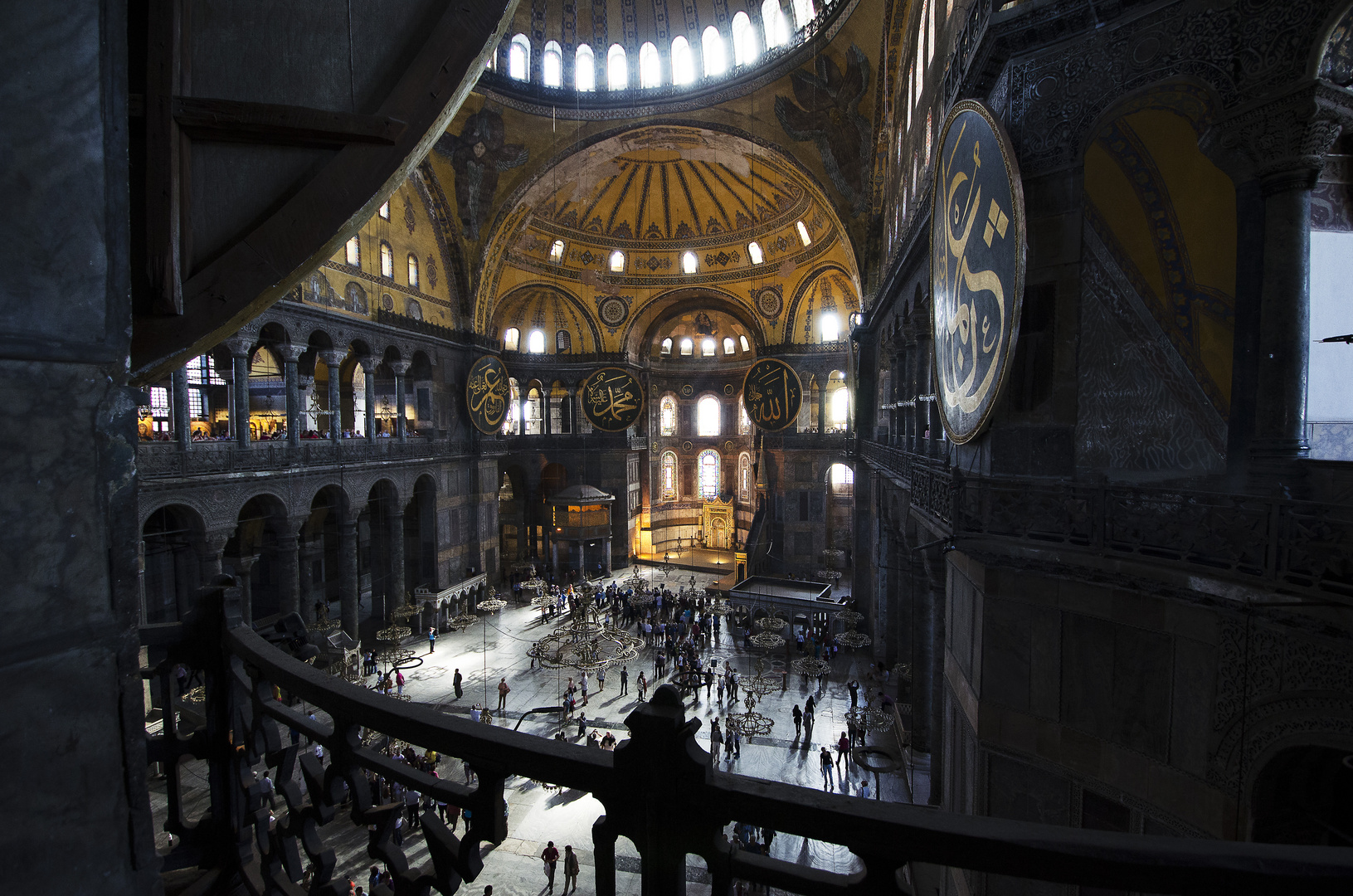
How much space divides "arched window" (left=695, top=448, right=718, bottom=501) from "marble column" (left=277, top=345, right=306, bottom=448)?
18800mm

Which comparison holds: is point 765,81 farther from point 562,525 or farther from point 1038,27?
point 562,525

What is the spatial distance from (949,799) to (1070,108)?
6510mm

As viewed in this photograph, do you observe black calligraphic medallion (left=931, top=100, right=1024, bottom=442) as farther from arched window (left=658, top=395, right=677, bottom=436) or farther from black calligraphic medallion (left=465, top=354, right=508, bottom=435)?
arched window (left=658, top=395, right=677, bottom=436)

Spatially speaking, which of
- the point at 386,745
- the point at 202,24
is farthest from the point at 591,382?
the point at 202,24

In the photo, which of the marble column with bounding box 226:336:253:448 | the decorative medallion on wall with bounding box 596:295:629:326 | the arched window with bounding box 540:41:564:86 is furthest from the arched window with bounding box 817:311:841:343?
the marble column with bounding box 226:336:253:448

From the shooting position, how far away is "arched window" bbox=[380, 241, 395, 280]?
17500mm

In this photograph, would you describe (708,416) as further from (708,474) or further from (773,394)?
(773,394)

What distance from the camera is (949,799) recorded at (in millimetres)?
6328

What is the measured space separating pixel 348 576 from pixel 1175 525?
676 inches

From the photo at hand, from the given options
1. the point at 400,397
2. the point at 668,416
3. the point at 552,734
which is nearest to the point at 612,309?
the point at 668,416

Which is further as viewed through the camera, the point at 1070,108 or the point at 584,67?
the point at 584,67

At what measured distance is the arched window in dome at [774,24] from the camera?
57.1 feet

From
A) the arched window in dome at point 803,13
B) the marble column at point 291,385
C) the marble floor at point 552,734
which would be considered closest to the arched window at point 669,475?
the marble floor at point 552,734

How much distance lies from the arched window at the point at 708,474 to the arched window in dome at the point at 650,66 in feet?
52.9
